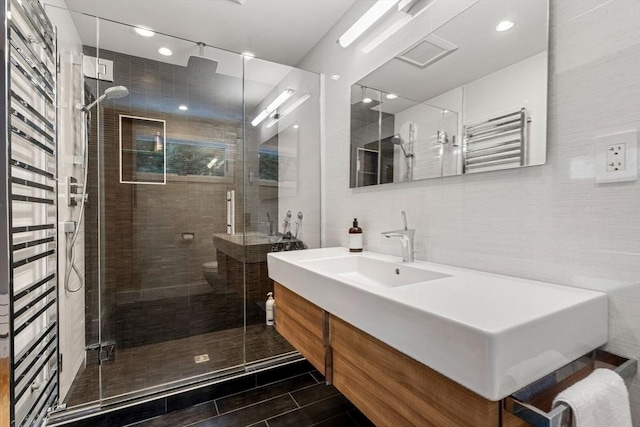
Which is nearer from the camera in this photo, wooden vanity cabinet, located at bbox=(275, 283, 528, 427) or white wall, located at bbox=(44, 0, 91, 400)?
wooden vanity cabinet, located at bbox=(275, 283, 528, 427)

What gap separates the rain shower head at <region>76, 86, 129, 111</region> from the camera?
1834 millimetres

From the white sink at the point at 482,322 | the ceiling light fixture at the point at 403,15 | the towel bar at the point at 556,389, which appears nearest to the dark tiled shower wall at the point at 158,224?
the ceiling light fixture at the point at 403,15

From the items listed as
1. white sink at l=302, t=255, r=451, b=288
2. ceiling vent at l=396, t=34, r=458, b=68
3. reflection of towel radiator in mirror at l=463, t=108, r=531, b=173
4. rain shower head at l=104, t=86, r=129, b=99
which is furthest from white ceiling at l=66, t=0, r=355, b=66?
white sink at l=302, t=255, r=451, b=288

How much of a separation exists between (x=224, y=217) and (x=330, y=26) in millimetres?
1607

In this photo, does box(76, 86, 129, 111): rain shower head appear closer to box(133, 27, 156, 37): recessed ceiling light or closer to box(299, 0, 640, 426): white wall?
box(133, 27, 156, 37): recessed ceiling light

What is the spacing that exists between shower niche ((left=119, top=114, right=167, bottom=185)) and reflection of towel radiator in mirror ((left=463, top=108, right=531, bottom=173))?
2.00m

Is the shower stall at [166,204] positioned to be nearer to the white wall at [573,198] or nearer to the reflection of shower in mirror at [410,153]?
the reflection of shower in mirror at [410,153]

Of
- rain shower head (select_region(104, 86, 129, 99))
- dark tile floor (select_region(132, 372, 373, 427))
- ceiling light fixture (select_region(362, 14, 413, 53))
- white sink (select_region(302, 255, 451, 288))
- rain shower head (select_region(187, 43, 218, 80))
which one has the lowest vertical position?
dark tile floor (select_region(132, 372, 373, 427))

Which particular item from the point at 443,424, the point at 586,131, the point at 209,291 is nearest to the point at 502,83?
the point at 586,131

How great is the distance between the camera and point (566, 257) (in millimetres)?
893

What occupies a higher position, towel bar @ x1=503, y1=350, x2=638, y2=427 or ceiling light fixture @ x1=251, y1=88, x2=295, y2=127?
ceiling light fixture @ x1=251, y1=88, x2=295, y2=127

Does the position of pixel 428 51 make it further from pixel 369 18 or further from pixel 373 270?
pixel 373 270

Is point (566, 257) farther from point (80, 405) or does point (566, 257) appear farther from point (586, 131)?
point (80, 405)

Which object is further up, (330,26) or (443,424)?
(330,26)
